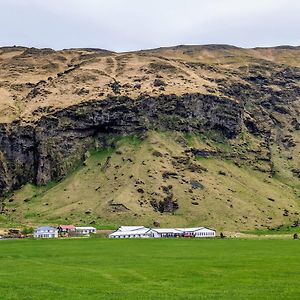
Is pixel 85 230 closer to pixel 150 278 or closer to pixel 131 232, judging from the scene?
pixel 131 232

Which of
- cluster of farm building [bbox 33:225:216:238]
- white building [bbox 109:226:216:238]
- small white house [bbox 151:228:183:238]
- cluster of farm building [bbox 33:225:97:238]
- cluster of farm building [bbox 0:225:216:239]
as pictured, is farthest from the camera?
small white house [bbox 151:228:183:238]

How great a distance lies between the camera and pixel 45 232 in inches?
6752

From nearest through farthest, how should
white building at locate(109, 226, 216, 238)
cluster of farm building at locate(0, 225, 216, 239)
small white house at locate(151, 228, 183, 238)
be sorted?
white building at locate(109, 226, 216, 238) < cluster of farm building at locate(0, 225, 216, 239) < small white house at locate(151, 228, 183, 238)

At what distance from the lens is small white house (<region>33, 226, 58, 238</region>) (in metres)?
168

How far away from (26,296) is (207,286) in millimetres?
16489

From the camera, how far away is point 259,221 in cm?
19988

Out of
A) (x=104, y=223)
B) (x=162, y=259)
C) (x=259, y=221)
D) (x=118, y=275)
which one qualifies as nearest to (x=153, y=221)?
(x=104, y=223)

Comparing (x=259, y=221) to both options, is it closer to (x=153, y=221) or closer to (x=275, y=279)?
(x=153, y=221)

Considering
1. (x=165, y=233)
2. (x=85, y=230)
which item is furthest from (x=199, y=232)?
(x=85, y=230)

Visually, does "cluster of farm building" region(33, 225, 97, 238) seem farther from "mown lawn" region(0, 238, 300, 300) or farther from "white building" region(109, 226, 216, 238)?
"mown lawn" region(0, 238, 300, 300)

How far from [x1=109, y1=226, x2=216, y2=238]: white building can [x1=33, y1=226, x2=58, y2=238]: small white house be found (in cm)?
1736

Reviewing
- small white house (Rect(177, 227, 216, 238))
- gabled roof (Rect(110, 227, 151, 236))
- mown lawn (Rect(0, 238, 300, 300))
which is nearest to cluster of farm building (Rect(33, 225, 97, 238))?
gabled roof (Rect(110, 227, 151, 236))

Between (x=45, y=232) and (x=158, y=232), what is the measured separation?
33.0 meters

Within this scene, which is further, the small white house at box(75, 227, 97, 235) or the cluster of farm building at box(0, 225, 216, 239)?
the small white house at box(75, 227, 97, 235)
